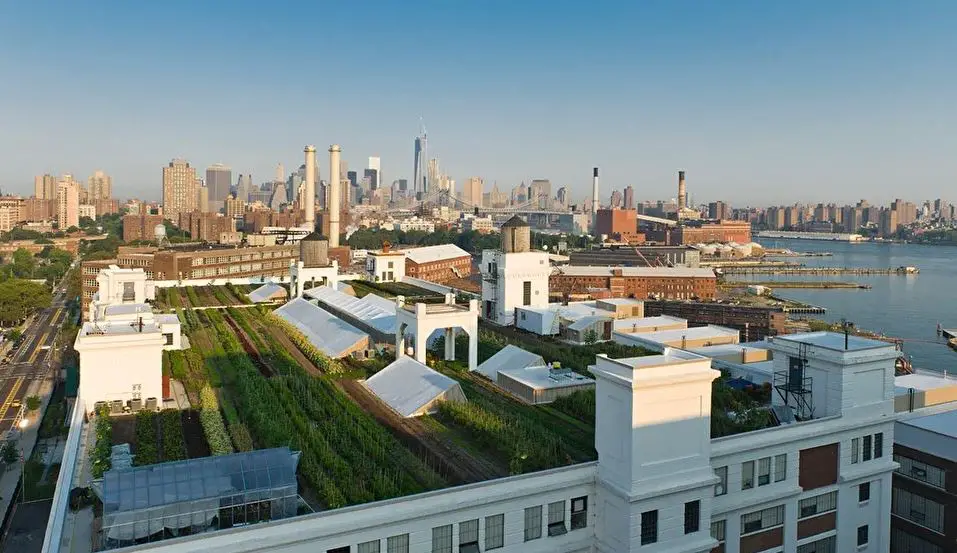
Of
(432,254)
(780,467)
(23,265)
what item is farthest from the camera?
(23,265)

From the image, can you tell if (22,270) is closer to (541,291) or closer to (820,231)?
(541,291)

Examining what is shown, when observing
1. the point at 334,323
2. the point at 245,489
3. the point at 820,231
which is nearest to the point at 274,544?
the point at 245,489

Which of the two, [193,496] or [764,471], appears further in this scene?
[764,471]

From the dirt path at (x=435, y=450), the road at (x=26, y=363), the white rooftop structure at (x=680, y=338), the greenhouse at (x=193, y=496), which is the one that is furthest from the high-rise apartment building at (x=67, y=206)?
the greenhouse at (x=193, y=496)

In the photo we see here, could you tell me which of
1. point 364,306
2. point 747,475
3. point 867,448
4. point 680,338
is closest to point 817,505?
point 867,448

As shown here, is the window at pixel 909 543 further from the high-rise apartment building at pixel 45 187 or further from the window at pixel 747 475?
the high-rise apartment building at pixel 45 187

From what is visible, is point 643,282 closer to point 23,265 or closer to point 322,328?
point 322,328

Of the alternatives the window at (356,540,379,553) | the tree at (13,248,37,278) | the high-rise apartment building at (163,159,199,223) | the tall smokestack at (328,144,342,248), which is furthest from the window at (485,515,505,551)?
the high-rise apartment building at (163,159,199,223)
